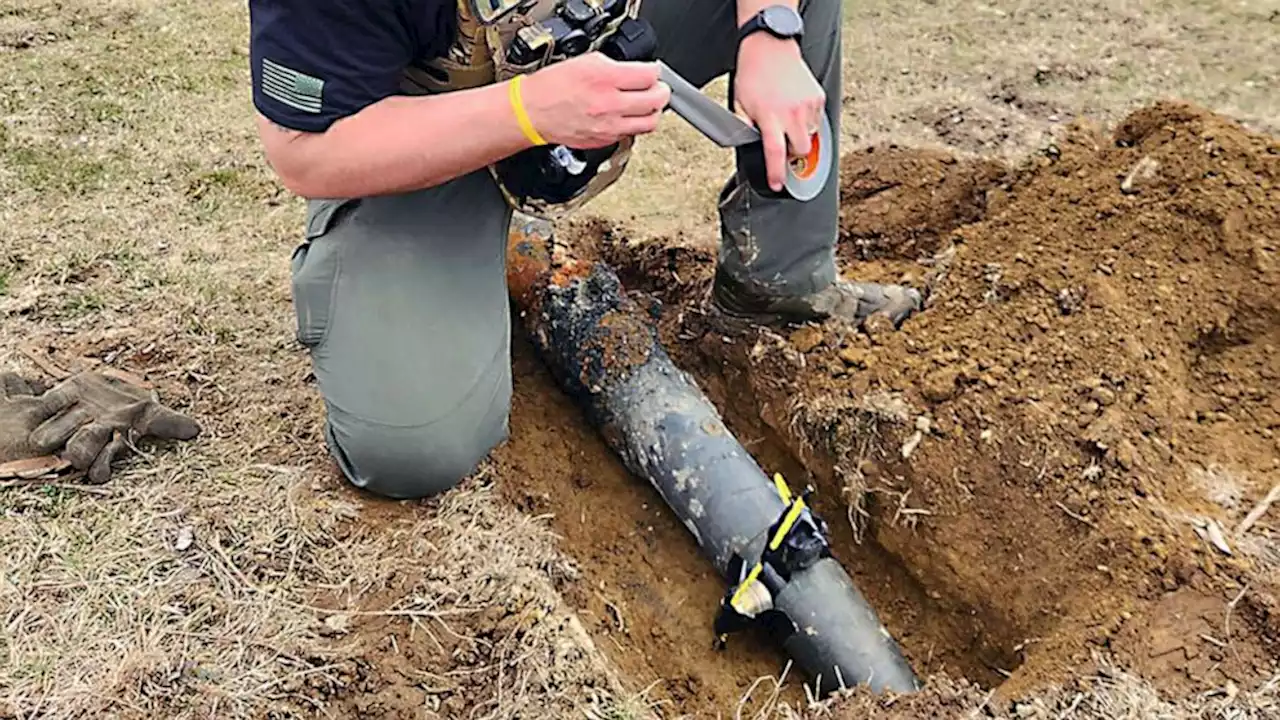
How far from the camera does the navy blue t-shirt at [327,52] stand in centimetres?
196

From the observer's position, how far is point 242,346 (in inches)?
114

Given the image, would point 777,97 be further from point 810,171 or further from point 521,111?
point 521,111

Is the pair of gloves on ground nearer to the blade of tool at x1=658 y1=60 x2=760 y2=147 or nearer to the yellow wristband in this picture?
the yellow wristband

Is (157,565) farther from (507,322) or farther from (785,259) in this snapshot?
(785,259)

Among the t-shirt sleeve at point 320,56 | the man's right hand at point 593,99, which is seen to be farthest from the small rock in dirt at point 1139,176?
the t-shirt sleeve at point 320,56

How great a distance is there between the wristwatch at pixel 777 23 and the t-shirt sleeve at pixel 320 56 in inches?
28.8

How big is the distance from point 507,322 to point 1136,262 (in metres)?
1.45

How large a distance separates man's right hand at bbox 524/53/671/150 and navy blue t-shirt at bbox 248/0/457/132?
28cm

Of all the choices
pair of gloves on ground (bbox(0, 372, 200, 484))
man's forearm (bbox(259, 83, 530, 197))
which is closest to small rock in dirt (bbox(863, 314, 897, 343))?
man's forearm (bbox(259, 83, 530, 197))

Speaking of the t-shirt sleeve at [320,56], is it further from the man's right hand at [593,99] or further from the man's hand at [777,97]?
the man's hand at [777,97]

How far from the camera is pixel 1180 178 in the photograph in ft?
9.35

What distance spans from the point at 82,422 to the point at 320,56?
3.32 feet

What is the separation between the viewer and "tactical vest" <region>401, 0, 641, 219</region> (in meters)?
2.09

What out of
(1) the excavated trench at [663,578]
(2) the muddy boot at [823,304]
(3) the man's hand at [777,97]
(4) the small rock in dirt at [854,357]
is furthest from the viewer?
(2) the muddy boot at [823,304]
